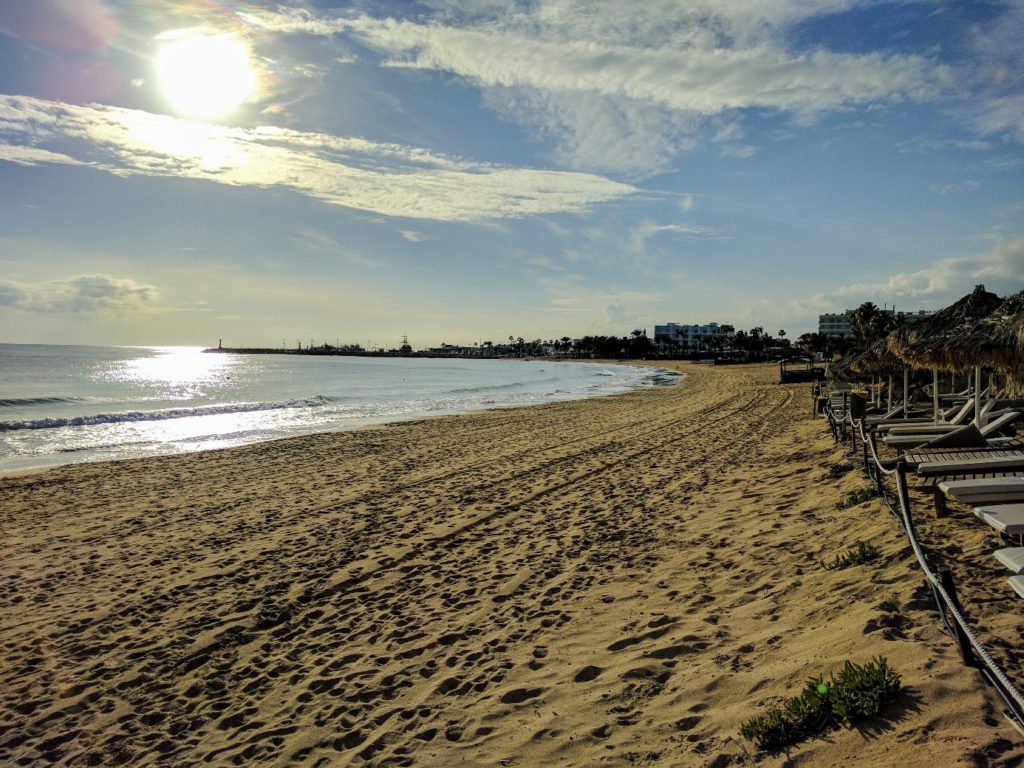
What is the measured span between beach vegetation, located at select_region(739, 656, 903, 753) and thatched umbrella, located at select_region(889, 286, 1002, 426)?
6858 millimetres

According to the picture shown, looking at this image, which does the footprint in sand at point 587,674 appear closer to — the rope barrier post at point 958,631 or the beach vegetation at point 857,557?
the rope barrier post at point 958,631

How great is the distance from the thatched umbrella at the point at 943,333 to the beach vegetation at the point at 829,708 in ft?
22.5

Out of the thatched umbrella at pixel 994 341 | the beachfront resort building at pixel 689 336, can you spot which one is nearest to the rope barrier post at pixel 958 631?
the thatched umbrella at pixel 994 341

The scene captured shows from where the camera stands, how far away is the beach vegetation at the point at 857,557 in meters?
4.90

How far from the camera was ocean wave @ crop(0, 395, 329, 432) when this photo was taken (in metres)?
22.0

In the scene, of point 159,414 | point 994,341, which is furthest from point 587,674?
point 159,414

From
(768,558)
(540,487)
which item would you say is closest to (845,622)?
(768,558)

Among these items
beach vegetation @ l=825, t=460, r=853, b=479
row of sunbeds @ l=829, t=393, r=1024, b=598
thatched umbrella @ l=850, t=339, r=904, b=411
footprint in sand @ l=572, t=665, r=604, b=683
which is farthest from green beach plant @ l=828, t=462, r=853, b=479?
footprint in sand @ l=572, t=665, r=604, b=683

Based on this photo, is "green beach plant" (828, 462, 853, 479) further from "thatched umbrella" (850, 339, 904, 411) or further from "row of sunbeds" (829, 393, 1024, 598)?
"thatched umbrella" (850, 339, 904, 411)

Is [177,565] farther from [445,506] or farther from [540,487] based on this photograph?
[540,487]

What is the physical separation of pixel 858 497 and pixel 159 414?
85.6ft

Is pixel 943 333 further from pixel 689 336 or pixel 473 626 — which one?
pixel 689 336

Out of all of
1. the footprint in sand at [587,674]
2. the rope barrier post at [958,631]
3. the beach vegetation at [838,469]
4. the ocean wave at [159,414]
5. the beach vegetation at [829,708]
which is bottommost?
the ocean wave at [159,414]

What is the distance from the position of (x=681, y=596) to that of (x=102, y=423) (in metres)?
24.2
